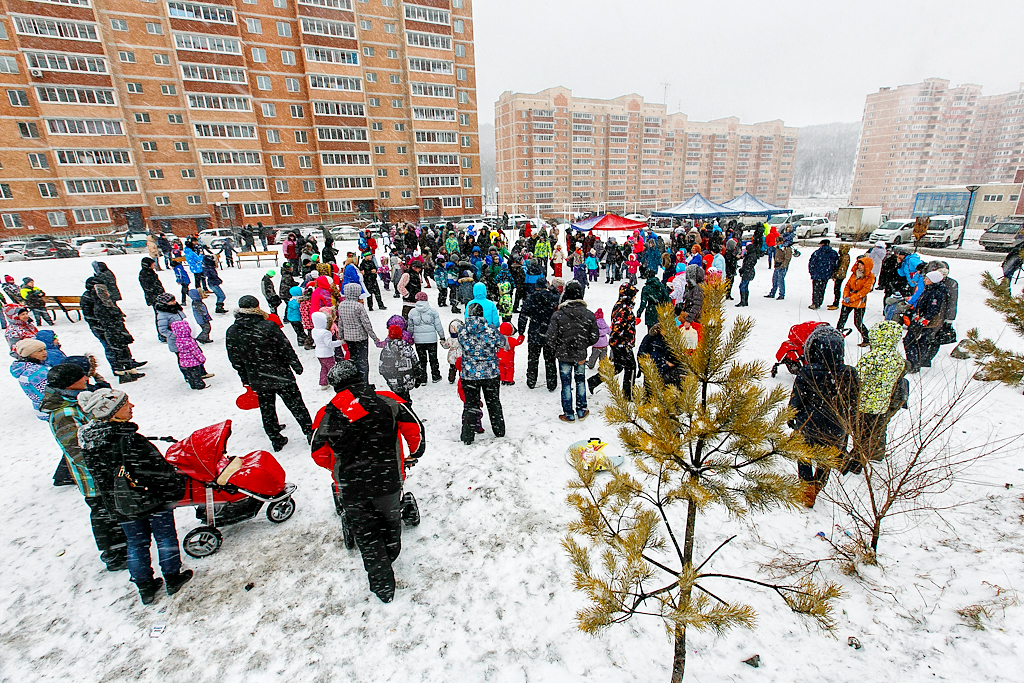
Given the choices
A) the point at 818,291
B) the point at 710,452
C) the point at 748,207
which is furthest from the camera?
the point at 748,207

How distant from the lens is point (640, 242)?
14.6 metres

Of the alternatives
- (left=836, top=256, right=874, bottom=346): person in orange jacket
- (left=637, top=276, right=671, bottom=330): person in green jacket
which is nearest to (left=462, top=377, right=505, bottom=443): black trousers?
(left=637, top=276, right=671, bottom=330): person in green jacket

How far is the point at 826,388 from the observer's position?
3604 mm

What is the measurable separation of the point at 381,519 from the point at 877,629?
11.7 feet

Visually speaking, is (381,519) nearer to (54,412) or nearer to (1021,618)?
(54,412)

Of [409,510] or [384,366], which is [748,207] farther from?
[409,510]

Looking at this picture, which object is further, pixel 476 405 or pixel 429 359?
pixel 429 359

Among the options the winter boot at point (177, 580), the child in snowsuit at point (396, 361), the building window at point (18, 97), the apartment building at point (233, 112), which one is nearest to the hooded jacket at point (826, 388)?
the child in snowsuit at point (396, 361)

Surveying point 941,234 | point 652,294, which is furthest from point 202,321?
point 941,234

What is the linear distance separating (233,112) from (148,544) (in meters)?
44.3

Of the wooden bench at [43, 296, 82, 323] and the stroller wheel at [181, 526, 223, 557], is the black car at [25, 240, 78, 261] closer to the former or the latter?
the wooden bench at [43, 296, 82, 323]

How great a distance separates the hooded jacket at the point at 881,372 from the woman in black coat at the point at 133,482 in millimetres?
5747

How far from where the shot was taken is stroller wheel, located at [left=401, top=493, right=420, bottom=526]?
3770 mm

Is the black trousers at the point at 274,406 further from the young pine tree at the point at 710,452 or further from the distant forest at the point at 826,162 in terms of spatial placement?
the distant forest at the point at 826,162
